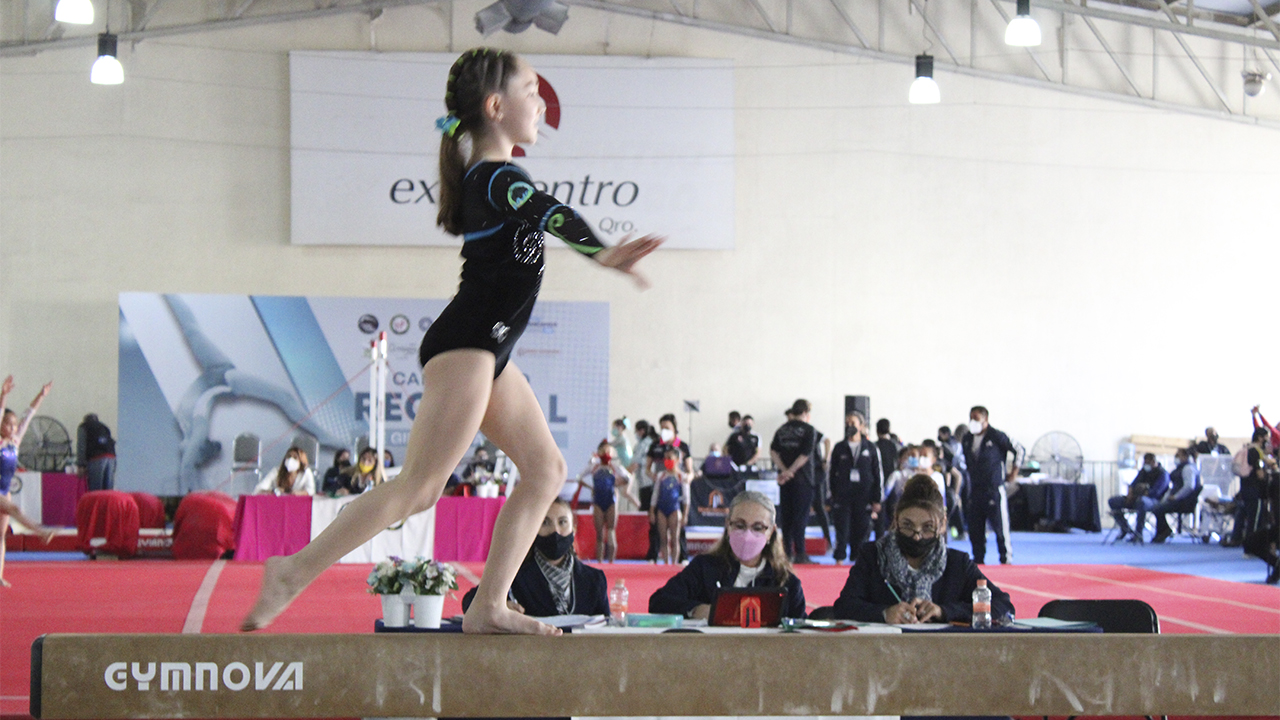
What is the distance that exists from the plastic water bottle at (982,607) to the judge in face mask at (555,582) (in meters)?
1.43

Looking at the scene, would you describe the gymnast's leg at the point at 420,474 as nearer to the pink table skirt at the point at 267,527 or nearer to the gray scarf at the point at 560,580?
the gray scarf at the point at 560,580

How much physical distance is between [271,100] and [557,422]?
5.71 meters

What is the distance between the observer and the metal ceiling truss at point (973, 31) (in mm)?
14945

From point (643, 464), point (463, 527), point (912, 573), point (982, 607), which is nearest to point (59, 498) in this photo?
point (463, 527)

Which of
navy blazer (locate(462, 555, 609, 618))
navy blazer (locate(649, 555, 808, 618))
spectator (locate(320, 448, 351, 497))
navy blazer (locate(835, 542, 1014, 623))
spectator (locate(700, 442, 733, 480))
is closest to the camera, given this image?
navy blazer (locate(835, 542, 1014, 623))

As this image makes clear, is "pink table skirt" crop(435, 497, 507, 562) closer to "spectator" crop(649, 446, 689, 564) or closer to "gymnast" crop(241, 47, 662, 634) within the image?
"spectator" crop(649, 446, 689, 564)

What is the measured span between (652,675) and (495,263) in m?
0.86

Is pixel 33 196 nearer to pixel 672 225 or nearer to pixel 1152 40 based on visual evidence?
pixel 672 225

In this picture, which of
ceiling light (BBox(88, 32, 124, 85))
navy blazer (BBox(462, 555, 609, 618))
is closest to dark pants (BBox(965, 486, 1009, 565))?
navy blazer (BBox(462, 555, 609, 618))

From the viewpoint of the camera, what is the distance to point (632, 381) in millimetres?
15414

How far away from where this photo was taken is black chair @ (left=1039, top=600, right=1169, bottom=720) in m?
4.24

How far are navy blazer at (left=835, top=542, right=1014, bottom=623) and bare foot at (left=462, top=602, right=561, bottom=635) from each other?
7.85 feet

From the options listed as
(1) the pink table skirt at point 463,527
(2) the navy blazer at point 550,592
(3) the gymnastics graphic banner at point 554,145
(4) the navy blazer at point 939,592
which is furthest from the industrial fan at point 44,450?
(4) the navy blazer at point 939,592

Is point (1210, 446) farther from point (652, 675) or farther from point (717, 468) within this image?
point (652, 675)
